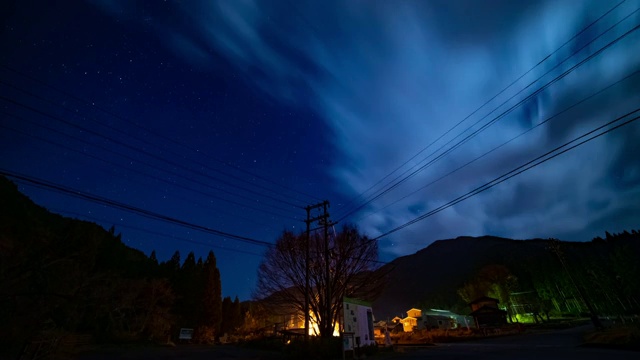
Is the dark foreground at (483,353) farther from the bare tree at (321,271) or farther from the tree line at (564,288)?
the tree line at (564,288)

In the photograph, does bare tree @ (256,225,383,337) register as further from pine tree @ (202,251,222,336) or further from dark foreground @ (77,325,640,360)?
pine tree @ (202,251,222,336)

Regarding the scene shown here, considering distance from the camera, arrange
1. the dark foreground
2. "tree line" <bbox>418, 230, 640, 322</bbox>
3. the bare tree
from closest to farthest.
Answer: the dark foreground → the bare tree → "tree line" <bbox>418, 230, 640, 322</bbox>

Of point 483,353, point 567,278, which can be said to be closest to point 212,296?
point 483,353

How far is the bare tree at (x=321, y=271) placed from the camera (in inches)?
1043

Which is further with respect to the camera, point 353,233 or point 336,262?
point 353,233

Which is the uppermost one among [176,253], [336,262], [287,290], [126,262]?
[176,253]

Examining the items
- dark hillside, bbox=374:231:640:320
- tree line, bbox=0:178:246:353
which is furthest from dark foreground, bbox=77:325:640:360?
dark hillside, bbox=374:231:640:320

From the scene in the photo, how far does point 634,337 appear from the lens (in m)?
15.3

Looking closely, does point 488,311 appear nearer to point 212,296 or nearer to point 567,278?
point 212,296

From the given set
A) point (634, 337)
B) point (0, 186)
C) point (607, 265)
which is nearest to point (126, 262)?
point (0, 186)

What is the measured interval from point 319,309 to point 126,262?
124 feet

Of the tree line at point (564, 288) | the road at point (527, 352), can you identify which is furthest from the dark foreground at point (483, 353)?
the tree line at point (564, 288)

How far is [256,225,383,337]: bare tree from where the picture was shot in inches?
1043

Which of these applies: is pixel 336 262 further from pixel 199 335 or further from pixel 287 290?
pixel 199 335
